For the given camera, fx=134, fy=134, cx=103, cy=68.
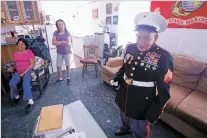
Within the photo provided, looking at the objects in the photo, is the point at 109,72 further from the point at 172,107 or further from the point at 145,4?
the point at 145,4

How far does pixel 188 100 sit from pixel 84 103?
148cm

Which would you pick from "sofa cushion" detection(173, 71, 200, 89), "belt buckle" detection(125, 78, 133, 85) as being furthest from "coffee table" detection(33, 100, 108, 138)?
"sofa cushion" detection(173, 71, 200, 89)

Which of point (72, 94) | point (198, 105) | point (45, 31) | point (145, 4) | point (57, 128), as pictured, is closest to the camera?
point (57, 128)

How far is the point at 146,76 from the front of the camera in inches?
42.9

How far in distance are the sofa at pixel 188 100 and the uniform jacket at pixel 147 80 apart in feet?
1.79

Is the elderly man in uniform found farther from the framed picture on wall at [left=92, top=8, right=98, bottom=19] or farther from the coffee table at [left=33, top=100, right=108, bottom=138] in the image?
the framed picture on wall at [left=92, top=8, right=98, bottom=19]

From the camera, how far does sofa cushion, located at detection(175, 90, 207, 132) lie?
4.31ft

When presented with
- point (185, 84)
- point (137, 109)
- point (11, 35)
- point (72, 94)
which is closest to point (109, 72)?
Answer: point (72, 94)

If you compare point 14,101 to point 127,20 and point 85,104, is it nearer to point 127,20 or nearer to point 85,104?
point 85,104

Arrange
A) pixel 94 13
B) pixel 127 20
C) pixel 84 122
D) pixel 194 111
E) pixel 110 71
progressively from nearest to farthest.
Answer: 1. pixel 84 122
2. pixel 194 111
3. pixel 110 71
4. pixel 127 20
5. pixel 94 13

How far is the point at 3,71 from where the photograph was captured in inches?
100

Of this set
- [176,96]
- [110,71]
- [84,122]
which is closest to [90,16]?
[110,71]

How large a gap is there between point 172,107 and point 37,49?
242 cm

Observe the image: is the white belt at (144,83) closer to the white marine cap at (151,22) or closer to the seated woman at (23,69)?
the white marine cap at (151,22)
